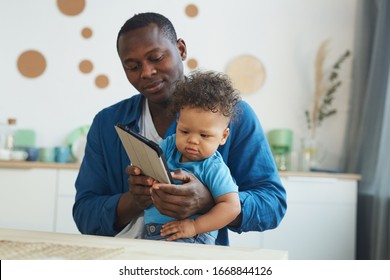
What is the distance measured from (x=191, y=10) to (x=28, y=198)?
67.8 inches

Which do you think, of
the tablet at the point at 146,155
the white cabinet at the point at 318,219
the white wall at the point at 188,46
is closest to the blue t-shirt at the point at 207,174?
the tablet at the point at 146,155

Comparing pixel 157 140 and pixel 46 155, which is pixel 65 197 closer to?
pixel 46 155

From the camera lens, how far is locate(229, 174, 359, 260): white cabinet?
3.27m

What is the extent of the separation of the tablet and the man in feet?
0.15

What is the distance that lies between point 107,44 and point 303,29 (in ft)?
4.65

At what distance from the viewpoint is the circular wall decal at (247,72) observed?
379 centimetres

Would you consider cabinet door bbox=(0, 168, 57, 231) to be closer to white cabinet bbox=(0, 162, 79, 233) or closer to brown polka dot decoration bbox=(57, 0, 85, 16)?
white cabinet bbox=(0, 162, 79, 233)

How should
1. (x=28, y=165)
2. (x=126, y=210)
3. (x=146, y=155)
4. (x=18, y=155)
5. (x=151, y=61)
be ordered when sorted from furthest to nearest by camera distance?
(x=18, y=155) → (x=28, y=165) → (x=151, y=61) → (x=126, y=210) → (x=146, y=155)

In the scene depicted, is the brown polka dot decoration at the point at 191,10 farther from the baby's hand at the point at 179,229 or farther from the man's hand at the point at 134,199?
the baby's hand at the point at 179,229

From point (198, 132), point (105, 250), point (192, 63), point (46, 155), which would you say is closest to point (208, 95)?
point (198, 132)

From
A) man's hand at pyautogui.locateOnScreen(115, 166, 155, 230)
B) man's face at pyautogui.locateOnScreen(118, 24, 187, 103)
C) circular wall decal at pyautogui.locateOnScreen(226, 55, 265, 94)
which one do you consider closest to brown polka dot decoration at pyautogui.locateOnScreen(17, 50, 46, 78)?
circular wall decal at pyautogui.locateOnScreen(226, 55, 265, 94)

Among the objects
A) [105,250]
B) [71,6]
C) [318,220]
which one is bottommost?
[318,220]

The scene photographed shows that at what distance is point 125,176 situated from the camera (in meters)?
1.53
